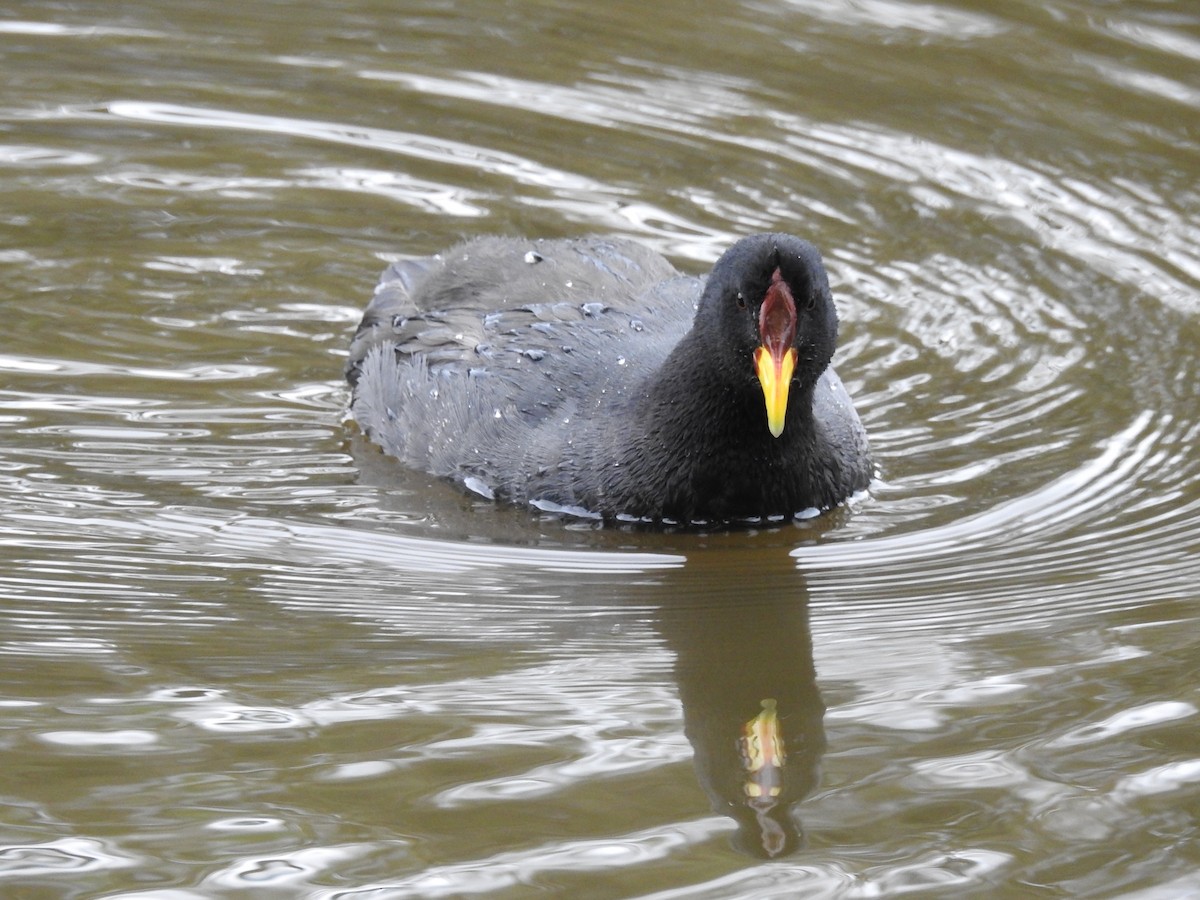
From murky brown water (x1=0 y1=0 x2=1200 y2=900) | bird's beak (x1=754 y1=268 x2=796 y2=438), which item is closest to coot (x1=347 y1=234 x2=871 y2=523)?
bird's beak (x1=754 y1=268 x2=796 y2=438)

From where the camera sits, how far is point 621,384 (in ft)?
23.4

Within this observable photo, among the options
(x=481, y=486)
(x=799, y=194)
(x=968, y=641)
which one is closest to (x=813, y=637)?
(x=968, y=641)

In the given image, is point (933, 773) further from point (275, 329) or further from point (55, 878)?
point (275, 329)

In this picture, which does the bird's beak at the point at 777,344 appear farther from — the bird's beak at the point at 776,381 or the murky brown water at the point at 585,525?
the murky brown water at the point at 585,525

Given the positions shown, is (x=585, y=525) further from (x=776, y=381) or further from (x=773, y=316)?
(x=773, y=316)

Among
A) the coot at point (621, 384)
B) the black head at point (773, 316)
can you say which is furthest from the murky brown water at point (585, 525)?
the black head at point (773, 316)

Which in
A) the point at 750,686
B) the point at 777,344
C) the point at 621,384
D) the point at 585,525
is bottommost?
the point at 750,686

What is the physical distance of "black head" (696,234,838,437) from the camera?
634 cm

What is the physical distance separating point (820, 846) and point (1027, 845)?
466 millimetres

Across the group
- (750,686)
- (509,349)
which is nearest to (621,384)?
(509,349)

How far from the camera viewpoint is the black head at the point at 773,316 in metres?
6.34

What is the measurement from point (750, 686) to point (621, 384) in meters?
2.00

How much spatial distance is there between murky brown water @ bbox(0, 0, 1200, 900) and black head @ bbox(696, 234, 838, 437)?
630 millimetres

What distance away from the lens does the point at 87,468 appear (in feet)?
23.2
